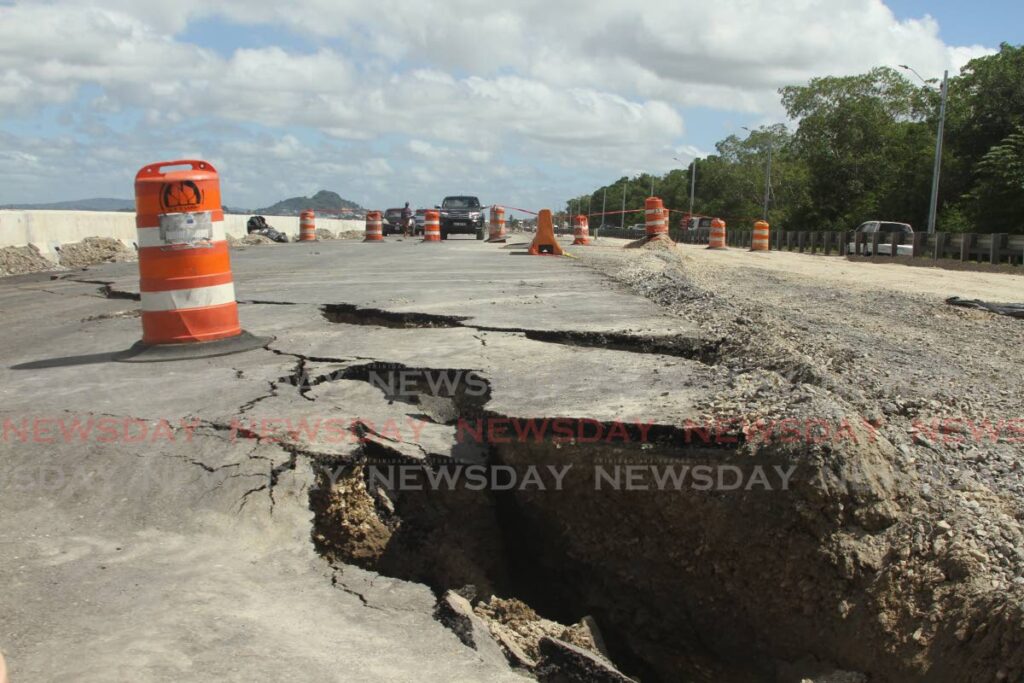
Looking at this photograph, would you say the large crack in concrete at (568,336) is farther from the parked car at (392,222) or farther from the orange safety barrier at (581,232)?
the parked car at (392,222)

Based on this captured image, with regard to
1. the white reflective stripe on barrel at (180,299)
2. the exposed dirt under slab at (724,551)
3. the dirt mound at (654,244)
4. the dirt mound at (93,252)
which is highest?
the white reflective stripe on barrel at (180,299)

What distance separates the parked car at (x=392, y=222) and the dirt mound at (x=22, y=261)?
27.9 m

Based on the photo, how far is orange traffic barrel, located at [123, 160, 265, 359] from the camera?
548 centimetres

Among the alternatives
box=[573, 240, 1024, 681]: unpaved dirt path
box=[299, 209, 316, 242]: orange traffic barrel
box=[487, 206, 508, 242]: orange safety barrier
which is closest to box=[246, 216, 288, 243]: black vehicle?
box=[299, 209, 316, 242]: orange traffic barrel

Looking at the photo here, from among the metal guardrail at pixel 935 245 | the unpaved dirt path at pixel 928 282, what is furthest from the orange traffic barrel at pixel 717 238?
the unpaved dirt path at pixel 928 282

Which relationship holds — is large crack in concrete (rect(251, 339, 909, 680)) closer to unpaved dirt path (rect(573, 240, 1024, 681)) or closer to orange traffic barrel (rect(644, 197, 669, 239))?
unpaved dirt path (rect(573, 240, 1024, 681))

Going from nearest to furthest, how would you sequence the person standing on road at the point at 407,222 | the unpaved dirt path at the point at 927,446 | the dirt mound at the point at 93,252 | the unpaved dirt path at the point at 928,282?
the unpaved dirt path at the point at 927,446 < the unpaved dirt path at the point at 928,282 < the dirt mound at the point at 93,252 < the person standing on road at the point at 407,222

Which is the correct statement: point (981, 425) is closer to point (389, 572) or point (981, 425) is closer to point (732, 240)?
point (389, 572)

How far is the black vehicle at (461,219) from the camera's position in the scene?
33.2 m

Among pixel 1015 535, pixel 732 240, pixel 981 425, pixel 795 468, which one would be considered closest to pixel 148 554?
pixel 795 468

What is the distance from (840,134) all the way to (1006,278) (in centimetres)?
4802

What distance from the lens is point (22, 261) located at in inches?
552

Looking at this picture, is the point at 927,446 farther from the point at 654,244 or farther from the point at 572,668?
the point at 654,244

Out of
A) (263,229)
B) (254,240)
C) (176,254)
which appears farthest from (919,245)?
(176,254)
